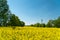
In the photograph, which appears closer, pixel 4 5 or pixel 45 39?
pixel 45 39

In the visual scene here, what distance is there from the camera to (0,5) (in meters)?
30.8

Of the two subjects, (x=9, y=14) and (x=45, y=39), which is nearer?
(x=45, y=39)

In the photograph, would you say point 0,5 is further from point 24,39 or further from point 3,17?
point 24,39

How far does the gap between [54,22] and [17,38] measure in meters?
81.7

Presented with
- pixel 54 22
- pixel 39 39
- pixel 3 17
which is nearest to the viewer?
pixel 39 39

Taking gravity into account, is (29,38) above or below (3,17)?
below

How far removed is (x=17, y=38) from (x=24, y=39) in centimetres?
37

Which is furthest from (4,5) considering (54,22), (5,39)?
(54,22)

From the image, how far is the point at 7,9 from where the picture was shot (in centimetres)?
3145

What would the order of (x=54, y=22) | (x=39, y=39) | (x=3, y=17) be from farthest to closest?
(x=54, y=22) < (x=3, y=17) < (x=39, y=39)

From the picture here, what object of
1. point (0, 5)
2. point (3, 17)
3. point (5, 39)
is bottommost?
point (5, 39)

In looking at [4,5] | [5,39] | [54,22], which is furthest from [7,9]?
[54,22]

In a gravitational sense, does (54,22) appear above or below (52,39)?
above

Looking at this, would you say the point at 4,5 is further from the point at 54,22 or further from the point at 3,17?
the point at 54,22
